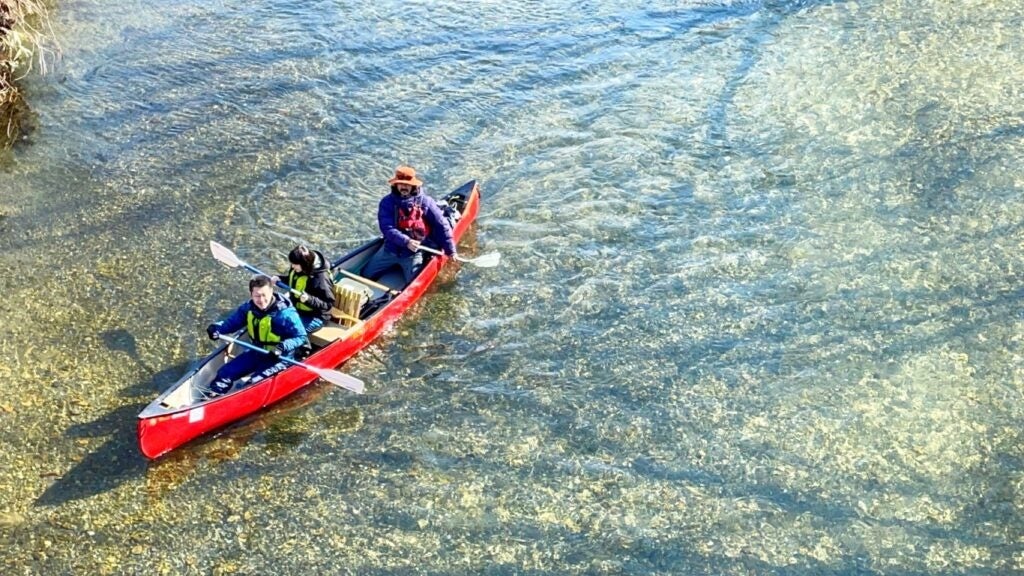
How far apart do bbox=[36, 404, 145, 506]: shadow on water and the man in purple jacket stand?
3.53m

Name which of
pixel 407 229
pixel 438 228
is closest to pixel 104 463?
pixel 407 229

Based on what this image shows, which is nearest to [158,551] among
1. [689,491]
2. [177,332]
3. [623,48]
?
[177,332]

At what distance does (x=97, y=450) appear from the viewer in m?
9.78

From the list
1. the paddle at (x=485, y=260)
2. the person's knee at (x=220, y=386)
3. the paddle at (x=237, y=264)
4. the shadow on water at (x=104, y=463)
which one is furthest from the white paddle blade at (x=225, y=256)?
the paddle at (x=485, y=260)

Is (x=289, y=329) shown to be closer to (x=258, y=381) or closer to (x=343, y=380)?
(x=258, y=381)

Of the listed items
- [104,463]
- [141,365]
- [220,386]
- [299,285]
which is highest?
[299,285]

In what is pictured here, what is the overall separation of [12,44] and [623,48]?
1024 centimetres

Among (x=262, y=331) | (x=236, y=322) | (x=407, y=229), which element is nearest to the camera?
(x=262, y=331)

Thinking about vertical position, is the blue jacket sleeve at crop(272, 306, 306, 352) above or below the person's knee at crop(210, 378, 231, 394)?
above

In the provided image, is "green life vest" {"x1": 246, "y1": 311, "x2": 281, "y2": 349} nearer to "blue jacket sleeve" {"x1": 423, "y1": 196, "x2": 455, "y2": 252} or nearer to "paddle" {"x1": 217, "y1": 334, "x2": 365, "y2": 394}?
"paddle" {"x1": 217, "y1": 334, "x2": 365, "y2": 394}

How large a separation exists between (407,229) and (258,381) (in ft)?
10.1

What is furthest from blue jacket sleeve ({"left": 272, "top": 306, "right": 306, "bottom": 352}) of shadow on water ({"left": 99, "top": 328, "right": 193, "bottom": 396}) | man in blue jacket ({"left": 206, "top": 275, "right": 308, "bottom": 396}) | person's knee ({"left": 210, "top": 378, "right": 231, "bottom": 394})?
shadow on water ({"left": 99, "top": 328, "right": 193, "bottom": 396})

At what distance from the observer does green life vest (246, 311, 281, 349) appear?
10227 mm

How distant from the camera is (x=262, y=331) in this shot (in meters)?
10.3
